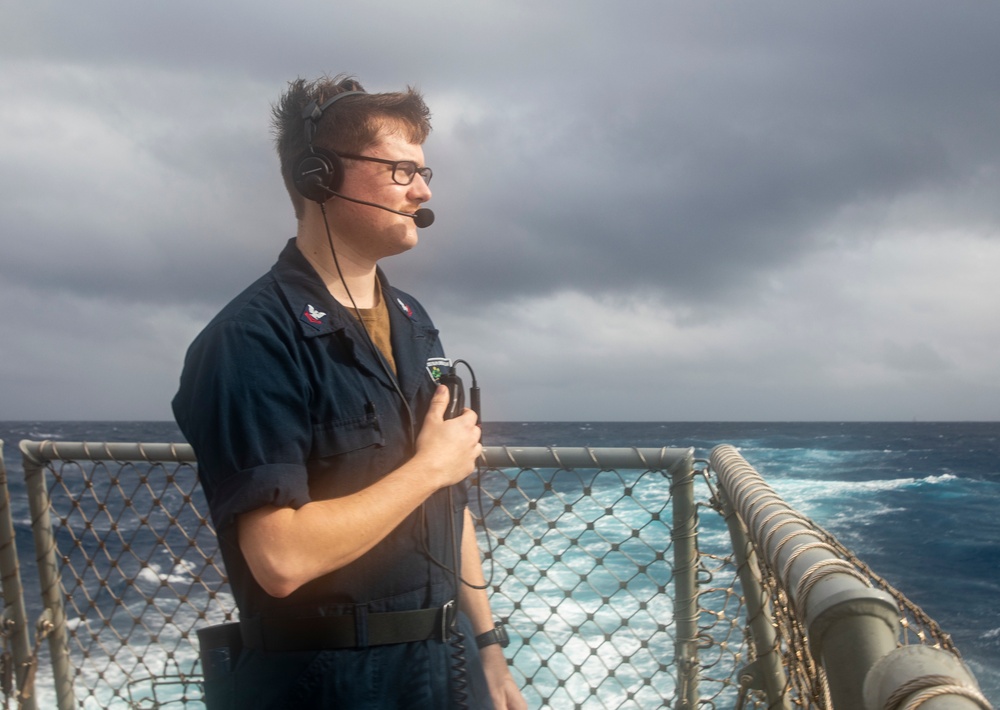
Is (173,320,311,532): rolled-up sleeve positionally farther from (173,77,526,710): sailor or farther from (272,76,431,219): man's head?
(272,76,431,219): man's head

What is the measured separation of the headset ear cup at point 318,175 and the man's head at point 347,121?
4 centimetres

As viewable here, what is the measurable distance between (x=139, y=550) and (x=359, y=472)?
14.3 m

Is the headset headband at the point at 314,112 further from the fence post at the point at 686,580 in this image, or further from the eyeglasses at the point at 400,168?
the fence post at the point at 686,580

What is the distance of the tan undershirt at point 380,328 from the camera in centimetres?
173

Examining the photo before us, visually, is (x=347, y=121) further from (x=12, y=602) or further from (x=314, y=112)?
(x=12, y=602)

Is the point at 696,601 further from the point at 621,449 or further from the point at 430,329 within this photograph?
the point at 430,329

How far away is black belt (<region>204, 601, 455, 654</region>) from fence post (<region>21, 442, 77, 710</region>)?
1.70 meters

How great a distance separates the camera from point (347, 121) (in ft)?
5.74

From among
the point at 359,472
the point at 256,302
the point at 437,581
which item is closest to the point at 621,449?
the point at 437,581

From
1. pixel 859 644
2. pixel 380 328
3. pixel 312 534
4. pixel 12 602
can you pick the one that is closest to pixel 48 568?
pixel 12 602

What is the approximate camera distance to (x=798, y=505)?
63.3ft

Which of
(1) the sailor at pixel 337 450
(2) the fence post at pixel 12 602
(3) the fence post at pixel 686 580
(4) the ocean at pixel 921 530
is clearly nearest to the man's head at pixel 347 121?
(1) the sailor at pixel 337 450

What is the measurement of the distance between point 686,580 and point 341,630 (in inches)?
51.2

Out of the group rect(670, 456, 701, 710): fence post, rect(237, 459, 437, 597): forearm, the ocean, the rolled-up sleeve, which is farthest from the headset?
the ocean
